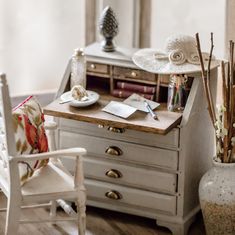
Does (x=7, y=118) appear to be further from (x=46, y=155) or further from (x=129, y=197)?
(x=129, y=197)

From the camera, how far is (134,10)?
13.9 ft

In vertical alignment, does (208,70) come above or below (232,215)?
above

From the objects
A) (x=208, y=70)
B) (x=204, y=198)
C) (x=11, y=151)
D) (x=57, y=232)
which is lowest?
(x=57, y=232)

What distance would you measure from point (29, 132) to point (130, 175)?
62 cm

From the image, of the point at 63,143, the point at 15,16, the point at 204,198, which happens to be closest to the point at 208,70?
the point at 204,198

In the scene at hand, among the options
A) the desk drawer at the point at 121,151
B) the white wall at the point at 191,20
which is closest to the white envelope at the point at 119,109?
the desk drawer at the point at 121,151

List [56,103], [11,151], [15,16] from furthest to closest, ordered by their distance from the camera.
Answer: [15,16] < [56,103] < [11,151]

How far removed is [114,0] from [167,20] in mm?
337

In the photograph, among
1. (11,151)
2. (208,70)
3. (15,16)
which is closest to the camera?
(11,151)

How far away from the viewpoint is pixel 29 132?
10.2 ft

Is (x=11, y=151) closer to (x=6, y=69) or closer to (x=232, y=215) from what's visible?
(x=232, y=215)

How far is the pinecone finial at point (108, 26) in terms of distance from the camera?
3600mm

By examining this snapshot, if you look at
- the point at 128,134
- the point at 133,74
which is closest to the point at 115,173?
the point at 128,134

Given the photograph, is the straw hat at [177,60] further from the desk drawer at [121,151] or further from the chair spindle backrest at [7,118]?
the chair spindle backrest at [7,118]
